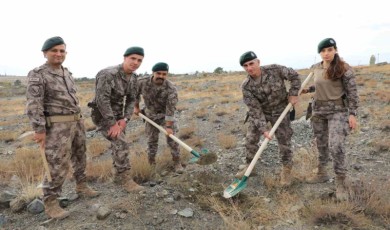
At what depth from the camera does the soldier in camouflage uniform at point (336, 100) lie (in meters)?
3.99

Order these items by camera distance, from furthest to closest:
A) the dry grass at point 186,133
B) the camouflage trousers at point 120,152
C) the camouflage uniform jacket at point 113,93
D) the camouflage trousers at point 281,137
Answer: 1. the dry grass at point 186,133
2. the camouflage trousers at point 281,137
3. the camouflage trousers at point 120,152
4. the camouflage uniform jacket at point 113,93

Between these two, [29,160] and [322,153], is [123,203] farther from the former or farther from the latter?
[29,160]

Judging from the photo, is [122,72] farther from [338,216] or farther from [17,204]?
[338,216]

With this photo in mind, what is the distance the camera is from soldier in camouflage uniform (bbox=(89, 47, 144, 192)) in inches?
167

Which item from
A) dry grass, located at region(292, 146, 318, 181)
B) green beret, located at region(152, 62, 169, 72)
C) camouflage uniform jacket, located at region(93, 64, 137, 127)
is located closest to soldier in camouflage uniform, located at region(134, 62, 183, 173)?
green beret, located at region(152, 62, 169, 72)

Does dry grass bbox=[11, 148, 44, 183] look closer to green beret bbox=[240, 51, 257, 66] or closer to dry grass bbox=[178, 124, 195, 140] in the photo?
dry grass bbox=[178, 124, 195, 140]

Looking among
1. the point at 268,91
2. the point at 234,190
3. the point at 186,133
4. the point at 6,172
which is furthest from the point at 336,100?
the point at 6,172

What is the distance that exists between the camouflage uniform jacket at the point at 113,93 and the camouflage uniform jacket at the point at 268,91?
1.71 m

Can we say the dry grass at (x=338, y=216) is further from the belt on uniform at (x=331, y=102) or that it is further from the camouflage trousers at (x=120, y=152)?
the camouflage trousers at (x=120, y=152)

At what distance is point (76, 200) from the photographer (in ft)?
14.3

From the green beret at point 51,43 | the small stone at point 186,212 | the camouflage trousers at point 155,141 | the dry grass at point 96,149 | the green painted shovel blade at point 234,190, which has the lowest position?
the dry grass at point 96,149

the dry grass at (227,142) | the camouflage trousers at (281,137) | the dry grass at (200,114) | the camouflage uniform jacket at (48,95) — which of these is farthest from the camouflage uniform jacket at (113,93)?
the dry grass at (200,114)

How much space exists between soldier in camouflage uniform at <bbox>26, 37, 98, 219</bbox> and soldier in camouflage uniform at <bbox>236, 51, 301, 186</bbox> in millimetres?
2337

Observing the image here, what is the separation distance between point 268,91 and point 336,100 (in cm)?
92
